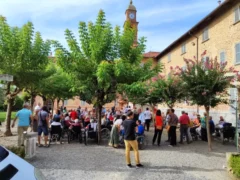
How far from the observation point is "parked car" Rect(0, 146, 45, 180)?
204 centimetres

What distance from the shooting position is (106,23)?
12.7m

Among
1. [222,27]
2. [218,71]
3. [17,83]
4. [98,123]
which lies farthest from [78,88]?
[222,27]

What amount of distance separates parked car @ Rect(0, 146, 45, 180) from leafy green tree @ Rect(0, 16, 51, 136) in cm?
1189

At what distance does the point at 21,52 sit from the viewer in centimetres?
1347

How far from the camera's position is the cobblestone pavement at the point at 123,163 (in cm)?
721

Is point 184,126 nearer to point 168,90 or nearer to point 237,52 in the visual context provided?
point 168,90

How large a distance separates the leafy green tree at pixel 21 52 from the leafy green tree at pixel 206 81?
7.80 metres

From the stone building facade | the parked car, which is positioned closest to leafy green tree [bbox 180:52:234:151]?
the stone building facade

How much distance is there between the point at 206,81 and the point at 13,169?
977cm

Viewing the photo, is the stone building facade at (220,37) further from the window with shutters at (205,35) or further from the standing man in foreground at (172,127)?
the standing man in foreground at (172,127)

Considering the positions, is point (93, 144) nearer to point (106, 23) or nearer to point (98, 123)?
point (98, 123)

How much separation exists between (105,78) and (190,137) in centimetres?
625

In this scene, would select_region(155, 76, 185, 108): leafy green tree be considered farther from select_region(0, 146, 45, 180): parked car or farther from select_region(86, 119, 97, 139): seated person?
select_region(0, 146, 45, 180): parked car

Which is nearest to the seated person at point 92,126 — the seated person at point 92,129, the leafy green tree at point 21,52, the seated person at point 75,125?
the seated person at point 92,129
